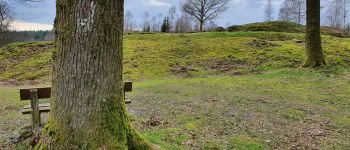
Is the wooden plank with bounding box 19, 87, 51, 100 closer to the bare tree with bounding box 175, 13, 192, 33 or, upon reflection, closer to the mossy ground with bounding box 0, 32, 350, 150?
the mossy ground with bounding box 0, 32, 350, 150

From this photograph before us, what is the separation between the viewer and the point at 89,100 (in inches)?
182

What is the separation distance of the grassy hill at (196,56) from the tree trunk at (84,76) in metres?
14.9

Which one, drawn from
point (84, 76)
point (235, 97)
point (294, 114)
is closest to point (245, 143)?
point (294, 114)

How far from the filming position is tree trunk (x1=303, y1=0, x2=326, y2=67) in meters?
17.4

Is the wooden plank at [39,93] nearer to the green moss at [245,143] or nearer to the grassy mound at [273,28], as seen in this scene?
the green moss at [245,143]

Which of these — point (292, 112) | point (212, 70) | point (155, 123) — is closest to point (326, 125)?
point (292, 112)

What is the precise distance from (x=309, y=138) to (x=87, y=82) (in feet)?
16.7

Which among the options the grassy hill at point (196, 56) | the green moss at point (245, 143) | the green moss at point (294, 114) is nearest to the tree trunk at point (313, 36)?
the grassy hill at point (196, 56)

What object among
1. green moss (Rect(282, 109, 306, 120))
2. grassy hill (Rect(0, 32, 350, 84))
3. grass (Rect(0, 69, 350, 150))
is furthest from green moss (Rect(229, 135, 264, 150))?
grassy hill (Rect(0, 32, 350, 84))

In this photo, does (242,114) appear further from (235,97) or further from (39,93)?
(39,93)

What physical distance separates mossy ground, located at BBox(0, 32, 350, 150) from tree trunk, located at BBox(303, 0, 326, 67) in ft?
2.32

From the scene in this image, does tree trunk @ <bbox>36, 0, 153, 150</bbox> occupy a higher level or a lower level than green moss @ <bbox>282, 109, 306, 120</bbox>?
higher

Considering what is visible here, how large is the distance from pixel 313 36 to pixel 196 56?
882 cm

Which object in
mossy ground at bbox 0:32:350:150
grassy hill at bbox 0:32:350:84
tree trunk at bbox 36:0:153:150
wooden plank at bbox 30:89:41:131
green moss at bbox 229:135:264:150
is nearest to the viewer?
tree trunk at bbox 36:0:153:150
